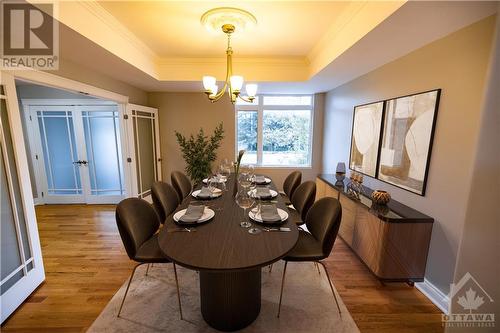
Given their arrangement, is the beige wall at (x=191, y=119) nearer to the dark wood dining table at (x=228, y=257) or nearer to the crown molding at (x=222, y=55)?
the crown molding at (x=222, y=55)

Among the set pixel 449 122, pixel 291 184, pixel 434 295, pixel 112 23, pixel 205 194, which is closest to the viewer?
pixel 449 122

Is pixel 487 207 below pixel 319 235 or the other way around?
the other way around

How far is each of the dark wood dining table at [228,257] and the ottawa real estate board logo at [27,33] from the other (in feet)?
6.06

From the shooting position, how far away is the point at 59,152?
4.20 meters

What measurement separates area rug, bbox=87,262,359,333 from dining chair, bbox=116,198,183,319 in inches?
4.4

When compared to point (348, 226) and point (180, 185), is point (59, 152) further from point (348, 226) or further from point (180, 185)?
point (348, 226)

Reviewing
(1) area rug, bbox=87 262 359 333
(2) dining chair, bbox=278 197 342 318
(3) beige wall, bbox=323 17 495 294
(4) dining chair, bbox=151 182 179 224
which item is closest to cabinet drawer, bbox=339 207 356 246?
(3) beige wall, bbox=323 17 495 294

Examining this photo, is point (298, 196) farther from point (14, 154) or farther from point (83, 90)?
point (83, 90)

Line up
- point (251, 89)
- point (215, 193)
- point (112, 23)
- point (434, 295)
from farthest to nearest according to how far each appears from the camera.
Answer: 1. point (251, 89)
2. point (215, 193)
3. point (112, 23)
4. point (434, 295)

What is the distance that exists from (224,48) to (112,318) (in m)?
3.23

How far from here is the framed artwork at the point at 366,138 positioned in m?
2.67

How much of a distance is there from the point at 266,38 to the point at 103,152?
3876 millimetres

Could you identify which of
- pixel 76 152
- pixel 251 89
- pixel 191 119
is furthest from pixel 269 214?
pixel 76 152

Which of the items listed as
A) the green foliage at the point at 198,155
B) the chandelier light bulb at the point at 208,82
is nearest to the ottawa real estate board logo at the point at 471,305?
the chandelier light bulb at the point at 208,82
